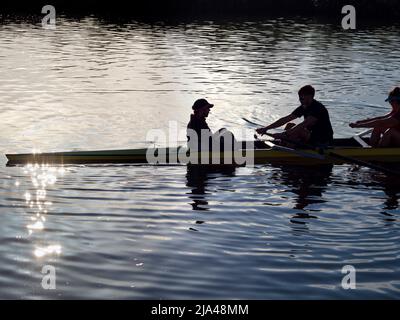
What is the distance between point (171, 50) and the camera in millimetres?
43344

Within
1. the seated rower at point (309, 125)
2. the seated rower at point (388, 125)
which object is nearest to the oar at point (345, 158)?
the seated rower at point (309, 125)

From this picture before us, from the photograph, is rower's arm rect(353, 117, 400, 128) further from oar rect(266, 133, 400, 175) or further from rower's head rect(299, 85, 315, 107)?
rower's head rect(299, 85, 315, 107)

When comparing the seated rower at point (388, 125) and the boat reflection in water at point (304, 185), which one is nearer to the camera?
the boat reflection in water at point (304, 185)

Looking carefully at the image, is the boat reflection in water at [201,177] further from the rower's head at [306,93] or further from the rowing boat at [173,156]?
the rower's head at [306,93]

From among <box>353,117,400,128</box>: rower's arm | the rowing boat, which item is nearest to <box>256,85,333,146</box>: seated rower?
the rowing boat

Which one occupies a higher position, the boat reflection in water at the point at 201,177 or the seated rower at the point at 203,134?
the seated rower at the point at 203,134

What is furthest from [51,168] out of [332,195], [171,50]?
[171,50]

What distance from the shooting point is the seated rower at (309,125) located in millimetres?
17344

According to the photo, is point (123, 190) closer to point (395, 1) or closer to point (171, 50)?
point (171, 50)

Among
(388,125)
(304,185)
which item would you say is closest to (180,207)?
(304,185)

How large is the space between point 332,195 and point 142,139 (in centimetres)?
760

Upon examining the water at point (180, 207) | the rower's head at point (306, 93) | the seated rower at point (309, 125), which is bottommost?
the water at point (180, 207)

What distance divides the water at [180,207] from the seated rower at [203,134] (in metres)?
0.78
